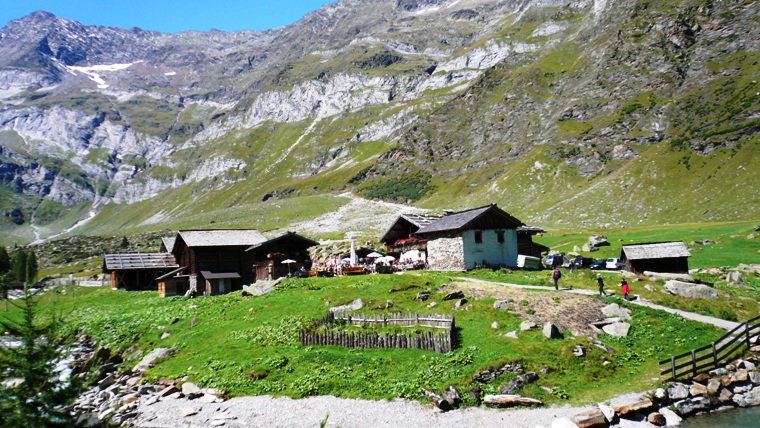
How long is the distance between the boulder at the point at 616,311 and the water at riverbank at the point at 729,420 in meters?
8.81

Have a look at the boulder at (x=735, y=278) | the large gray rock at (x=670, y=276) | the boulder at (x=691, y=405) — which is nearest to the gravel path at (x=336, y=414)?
the boulder at (x=691, y=405)

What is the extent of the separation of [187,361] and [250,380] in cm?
680

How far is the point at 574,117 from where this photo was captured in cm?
17950

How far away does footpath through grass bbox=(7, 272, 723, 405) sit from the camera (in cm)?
2403

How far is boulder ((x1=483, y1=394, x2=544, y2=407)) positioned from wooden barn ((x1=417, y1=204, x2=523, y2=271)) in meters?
29.8

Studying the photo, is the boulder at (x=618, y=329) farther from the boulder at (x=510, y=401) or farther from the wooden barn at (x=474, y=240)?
the wooden barn at (x=474, y=240)

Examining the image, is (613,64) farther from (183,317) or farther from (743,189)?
(183,317)

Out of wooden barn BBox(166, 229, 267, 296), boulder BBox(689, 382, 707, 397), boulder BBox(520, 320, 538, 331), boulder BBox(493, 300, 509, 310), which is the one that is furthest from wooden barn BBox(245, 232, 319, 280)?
boulder BBox(689, 382, 707, 397)

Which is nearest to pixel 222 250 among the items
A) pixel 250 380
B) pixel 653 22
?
pixel 250 380

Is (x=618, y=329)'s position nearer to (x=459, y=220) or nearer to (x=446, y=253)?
(x=459, y=220)

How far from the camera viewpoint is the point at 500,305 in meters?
32.6

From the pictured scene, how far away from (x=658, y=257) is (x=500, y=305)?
2822 centimetres

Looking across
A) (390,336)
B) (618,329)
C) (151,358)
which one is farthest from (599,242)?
(151,358)

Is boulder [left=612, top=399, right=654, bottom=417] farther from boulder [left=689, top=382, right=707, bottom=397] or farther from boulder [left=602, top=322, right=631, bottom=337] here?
boulder [left=602, top=322, right=631, bottom=337]
